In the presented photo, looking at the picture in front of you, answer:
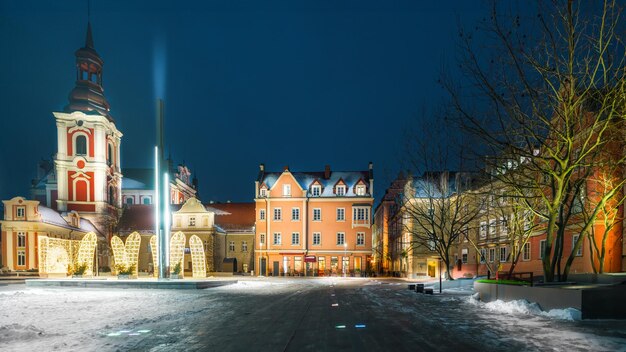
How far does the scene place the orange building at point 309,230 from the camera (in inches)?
2665

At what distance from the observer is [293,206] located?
6850 cm

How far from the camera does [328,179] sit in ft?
235

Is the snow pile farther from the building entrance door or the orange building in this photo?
the building entrance door

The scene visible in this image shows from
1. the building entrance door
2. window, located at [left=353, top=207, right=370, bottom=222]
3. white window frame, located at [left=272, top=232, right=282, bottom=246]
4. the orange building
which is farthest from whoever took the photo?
window, located at [left=353, top=207, right=370, bottom=222]

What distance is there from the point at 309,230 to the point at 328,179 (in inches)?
351

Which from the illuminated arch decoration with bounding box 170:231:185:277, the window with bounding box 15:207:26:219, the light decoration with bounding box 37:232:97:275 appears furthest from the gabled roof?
the window with bounding box 15:207:26:219

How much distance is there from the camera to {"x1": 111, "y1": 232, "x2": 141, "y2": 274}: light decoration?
45.8m

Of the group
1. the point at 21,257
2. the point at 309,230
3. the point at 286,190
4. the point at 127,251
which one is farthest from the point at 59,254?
the point at 309,230

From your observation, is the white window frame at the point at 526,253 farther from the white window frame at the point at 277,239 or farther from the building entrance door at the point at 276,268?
the building entrance door at the point at 276,268

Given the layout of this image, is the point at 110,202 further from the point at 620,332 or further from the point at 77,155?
the point at 620,332

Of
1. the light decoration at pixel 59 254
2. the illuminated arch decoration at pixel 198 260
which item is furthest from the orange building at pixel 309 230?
the light decoration at pixel 59 254

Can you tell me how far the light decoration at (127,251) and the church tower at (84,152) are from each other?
31003 millimetres

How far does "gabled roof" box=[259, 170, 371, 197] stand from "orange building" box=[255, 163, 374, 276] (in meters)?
0.83

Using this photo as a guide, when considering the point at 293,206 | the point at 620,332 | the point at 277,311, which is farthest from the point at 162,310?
the point at 293,206
